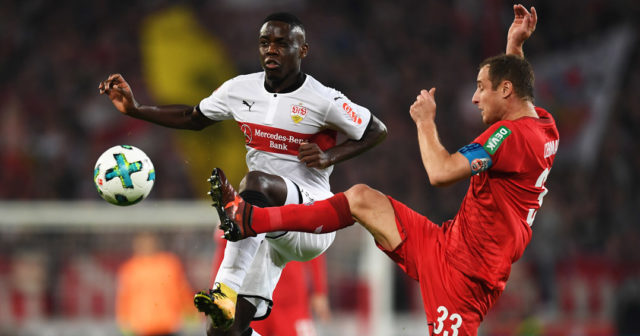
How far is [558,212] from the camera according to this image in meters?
11.0

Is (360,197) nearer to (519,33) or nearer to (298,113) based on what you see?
(298,113)

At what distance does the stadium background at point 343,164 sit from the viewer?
30.6ft

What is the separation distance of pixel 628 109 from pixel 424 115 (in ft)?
28.6

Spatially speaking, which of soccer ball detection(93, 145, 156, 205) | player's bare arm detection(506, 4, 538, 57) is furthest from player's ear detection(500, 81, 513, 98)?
soccer ball detection(93, 145, 156, 205)

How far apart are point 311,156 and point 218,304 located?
39.0 inches

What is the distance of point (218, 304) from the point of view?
4.30 m

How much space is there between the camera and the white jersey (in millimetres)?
4738

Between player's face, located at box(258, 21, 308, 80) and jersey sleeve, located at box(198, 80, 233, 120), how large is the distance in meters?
0.35

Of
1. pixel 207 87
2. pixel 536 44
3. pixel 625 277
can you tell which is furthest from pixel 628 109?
pixel 207 87

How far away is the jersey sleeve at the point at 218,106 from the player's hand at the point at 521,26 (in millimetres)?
1802

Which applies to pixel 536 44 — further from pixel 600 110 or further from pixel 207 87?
pixel 207 87

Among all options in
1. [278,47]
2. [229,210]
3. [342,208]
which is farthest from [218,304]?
[278,47]

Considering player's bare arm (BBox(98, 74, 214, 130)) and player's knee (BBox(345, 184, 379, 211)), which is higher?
player's bare arm (BBox(98, 74, 214, 130))

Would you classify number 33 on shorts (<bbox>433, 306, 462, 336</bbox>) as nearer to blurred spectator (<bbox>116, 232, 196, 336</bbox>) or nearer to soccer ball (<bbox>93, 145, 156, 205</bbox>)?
soccer ball (<bbox>93, 145, 156, 205</bbox>)
